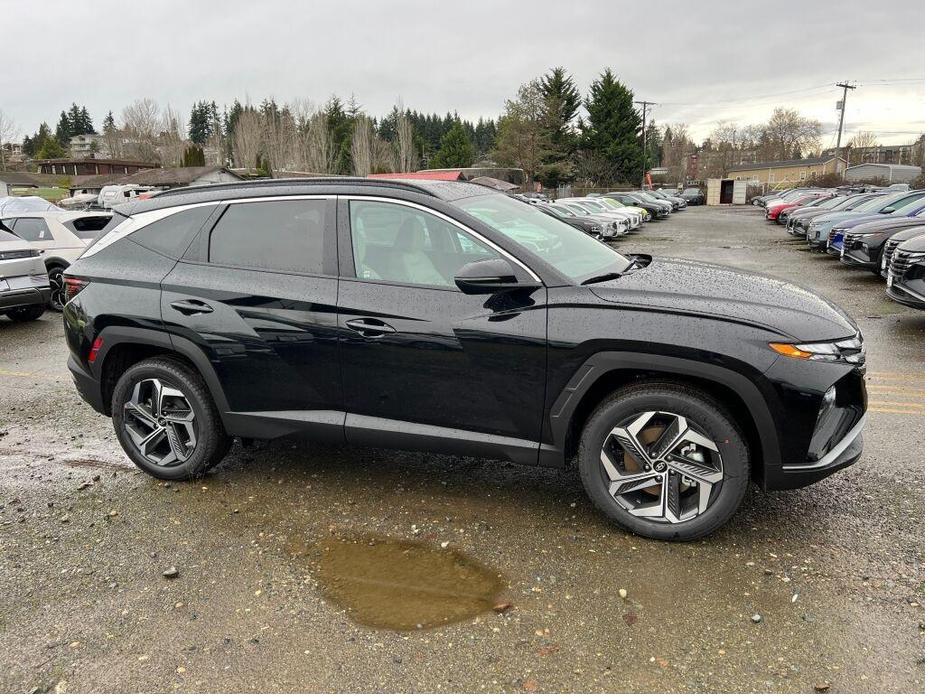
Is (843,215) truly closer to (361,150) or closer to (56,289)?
(56,289)

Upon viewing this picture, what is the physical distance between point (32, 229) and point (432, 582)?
35.2ft

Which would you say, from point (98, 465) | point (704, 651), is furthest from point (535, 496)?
point (98, 465)

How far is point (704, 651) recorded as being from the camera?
2.62 m

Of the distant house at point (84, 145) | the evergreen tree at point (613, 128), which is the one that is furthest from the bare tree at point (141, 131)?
the evergreen tree at point (613, 128)

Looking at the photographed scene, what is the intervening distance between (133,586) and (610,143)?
65406 millimetres

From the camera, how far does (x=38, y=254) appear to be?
966 cm

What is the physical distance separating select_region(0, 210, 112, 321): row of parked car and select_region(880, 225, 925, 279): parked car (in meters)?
10.9

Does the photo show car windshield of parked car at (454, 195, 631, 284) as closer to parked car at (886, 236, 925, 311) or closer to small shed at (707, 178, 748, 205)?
parked car at (886, 236, 925, 311)

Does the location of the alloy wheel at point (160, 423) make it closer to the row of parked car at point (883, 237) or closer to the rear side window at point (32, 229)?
the row of parked car at point (883, 237)

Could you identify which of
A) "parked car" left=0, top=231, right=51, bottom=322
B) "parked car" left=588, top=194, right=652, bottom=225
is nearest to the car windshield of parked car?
"parked car" left=0, top=231, right=51, bottom=322

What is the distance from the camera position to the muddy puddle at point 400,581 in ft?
9.58

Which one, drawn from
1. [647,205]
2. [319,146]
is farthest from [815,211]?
[319,146]

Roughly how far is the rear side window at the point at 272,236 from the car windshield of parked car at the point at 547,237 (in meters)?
0.85

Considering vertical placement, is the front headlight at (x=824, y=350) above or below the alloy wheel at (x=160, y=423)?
above
